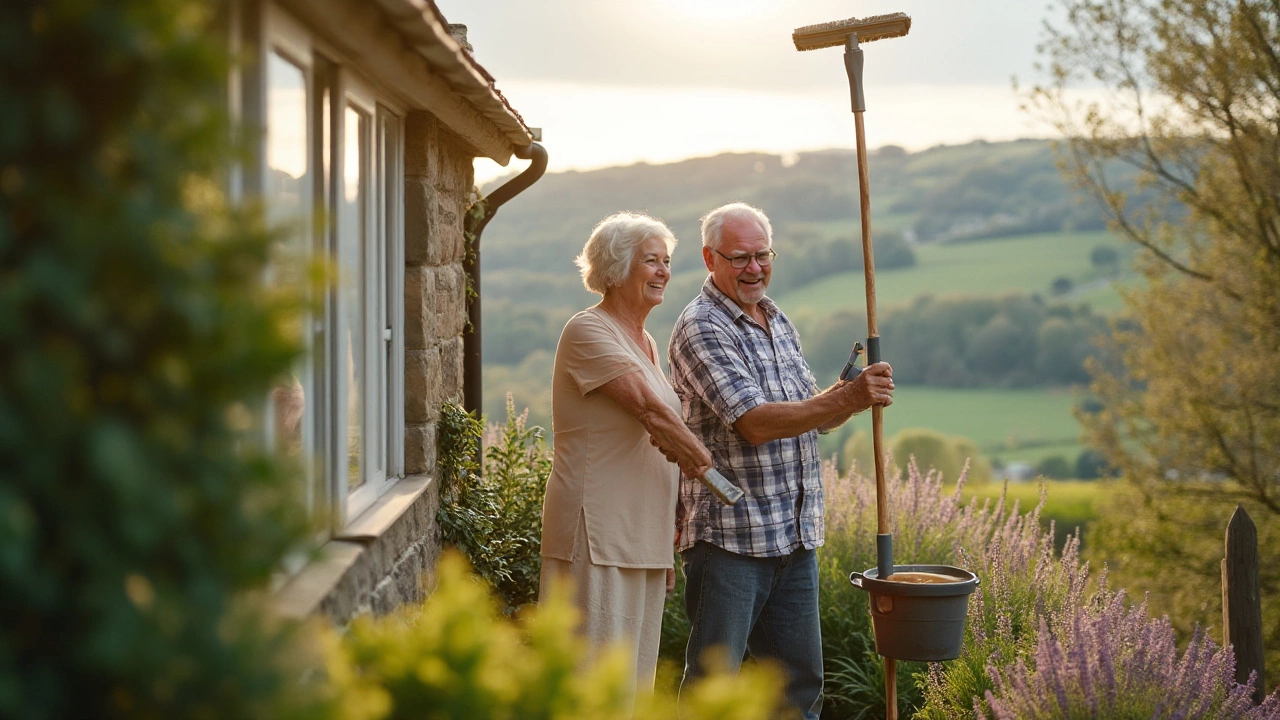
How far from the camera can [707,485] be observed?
3564 millimetres

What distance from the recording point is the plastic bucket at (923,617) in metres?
3.59

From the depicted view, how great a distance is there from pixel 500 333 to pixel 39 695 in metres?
25.8

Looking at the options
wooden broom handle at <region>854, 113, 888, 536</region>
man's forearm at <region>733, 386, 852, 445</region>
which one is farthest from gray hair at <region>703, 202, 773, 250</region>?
man's forearm at <region>733, 386, 852, 445</region>

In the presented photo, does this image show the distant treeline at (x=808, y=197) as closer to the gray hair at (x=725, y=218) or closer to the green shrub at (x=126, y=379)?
the gray hair at (x=725, y=218)

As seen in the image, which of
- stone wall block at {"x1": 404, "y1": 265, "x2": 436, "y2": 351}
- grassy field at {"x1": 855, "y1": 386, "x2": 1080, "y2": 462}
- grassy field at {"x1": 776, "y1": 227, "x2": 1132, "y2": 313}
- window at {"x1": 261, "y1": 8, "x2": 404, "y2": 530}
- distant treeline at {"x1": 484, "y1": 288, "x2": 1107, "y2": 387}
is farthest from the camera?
grassy field at {"x1": 776, "y1": 227, "x2": 1132, "y2": 313}

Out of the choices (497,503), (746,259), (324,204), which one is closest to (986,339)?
(497,503)

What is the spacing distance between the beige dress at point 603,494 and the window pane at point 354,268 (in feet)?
2.10

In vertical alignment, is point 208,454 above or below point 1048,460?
above

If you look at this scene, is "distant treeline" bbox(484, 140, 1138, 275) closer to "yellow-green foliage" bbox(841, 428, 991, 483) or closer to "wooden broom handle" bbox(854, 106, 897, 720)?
"yellow-green foliage" bbox(841, 428, 991, 483)

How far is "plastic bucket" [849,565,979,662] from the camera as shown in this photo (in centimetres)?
359

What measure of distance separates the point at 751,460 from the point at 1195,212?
35.7ft

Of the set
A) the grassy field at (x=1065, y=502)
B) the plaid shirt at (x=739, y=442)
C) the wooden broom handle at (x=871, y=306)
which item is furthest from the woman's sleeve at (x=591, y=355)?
the grassy field at (x=1065, y=502)

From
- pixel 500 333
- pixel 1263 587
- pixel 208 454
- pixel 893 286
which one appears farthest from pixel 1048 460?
pixel 208 454

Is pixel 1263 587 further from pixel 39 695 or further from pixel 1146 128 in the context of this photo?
pixel 39 695
